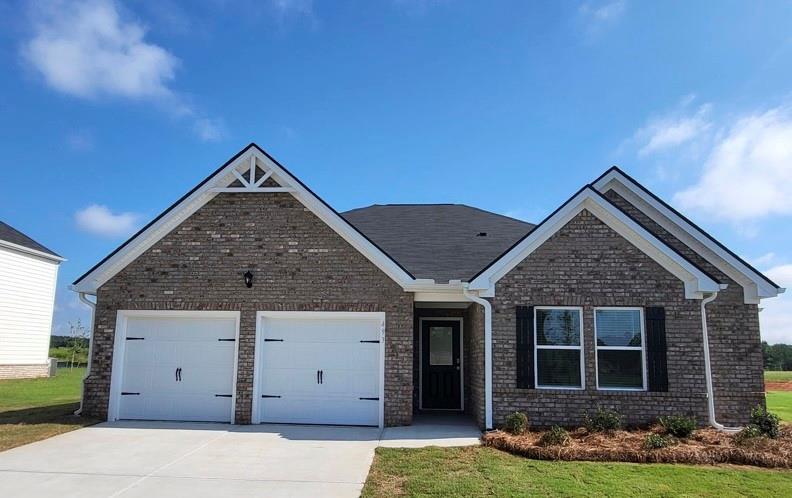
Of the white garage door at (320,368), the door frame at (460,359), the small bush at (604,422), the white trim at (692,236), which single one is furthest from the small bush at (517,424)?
the white trim at (692,236)

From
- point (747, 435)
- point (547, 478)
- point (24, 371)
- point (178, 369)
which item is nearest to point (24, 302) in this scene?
point (24, 371)

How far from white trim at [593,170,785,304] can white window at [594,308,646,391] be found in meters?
2.37

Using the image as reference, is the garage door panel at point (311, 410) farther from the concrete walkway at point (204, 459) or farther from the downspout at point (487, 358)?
the downspout at point (487, 358)

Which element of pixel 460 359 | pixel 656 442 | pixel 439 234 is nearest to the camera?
pixel 656 442

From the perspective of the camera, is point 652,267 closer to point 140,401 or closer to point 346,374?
point 346,374

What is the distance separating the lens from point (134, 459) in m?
8.16

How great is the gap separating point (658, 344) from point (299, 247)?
7059 millimetres

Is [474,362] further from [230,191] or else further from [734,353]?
[230,191]

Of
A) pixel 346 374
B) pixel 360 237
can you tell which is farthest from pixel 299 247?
pixel 346 374

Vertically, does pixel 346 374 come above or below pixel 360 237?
below

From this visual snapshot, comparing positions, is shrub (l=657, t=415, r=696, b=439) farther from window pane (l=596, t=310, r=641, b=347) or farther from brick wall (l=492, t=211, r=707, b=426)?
window pane (l=596, t=310, r=641, b=347)

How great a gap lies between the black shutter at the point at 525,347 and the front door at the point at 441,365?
3774 mm

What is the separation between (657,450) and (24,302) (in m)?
24.8

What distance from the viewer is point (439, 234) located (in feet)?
47.3
